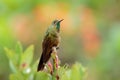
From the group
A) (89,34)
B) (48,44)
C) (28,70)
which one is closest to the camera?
(48,44)

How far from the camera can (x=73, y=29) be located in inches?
151

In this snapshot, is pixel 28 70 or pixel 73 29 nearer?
pixel 28 70

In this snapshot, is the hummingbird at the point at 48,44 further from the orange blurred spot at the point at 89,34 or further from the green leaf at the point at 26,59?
the orange blurred spot at the point at 89,34

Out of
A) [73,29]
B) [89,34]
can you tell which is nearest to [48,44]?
[89,34]

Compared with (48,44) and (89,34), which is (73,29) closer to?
(89,34)

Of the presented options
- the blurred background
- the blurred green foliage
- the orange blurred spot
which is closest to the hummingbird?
the blurred green foliage

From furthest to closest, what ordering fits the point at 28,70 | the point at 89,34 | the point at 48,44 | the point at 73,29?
the point at 73,29 → the point at 89,34 → the point at 28,70 → the point at 48,44

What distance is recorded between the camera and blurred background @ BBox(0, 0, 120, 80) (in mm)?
3395

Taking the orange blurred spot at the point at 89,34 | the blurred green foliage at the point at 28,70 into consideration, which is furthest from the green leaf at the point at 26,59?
the orange blurred spot at the point at 89,34

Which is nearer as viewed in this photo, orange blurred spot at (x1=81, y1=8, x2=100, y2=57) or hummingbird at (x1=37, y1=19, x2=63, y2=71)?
hummingbird at (x1=37, y1=19, x2=63, y2=71)

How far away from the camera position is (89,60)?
3441 millimetres

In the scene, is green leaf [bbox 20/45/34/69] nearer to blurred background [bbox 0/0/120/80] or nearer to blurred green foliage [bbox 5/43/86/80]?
blurred green foliage [bbox 5/43/86/80]

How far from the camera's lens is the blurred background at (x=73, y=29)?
3.39 metres

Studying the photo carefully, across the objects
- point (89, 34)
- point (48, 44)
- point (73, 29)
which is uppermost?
point (73, 29)
